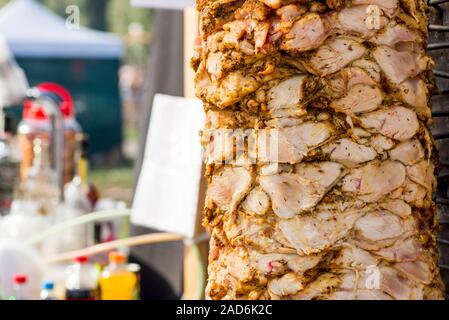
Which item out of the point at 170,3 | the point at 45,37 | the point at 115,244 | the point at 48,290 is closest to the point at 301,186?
the point at 170,3

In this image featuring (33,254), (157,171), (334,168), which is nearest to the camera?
(334,168)

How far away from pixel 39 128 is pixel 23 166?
14 centimetres

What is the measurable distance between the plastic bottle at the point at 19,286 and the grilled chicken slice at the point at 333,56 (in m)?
1.17

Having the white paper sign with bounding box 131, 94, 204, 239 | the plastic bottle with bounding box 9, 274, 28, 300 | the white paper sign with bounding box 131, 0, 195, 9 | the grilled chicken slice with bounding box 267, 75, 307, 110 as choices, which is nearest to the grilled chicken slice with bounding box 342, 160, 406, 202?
the grilled chicken slice with bounding box 267, 75, 307, 110

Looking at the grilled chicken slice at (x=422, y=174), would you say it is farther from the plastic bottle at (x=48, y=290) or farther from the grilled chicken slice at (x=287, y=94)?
the plastic bottle at (x=48, y=290)

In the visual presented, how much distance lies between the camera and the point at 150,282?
213cm

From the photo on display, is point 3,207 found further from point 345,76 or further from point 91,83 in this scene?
point 91,83

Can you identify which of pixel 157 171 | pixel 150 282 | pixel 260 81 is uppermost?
pixel 260 81

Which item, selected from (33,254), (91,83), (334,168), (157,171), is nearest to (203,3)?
(334,168)

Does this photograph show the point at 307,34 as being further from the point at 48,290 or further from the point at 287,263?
the point at 48,290

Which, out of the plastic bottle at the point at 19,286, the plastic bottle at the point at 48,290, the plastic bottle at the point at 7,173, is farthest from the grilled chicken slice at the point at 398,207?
the plastic bottle at the point at 7,173

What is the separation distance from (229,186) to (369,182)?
16 cm

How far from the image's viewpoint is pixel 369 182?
90cm

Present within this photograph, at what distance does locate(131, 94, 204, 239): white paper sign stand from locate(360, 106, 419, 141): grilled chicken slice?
747 millimetres
